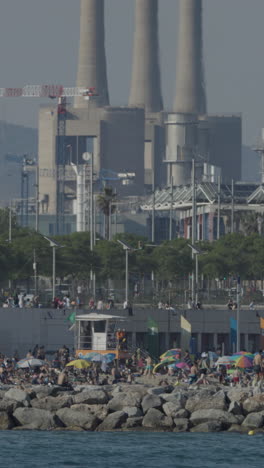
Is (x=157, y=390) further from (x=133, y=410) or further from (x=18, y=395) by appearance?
(x=18, y=395)

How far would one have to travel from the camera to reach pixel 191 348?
236ft

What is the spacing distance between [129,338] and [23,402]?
821 inches

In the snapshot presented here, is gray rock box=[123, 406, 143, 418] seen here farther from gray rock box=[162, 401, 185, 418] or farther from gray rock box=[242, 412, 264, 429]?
gray rock box=[242, 412, 264, 429]

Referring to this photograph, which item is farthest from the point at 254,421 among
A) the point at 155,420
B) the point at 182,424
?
the point at 155,420

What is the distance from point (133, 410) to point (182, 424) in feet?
6.29

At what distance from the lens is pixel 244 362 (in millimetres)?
60094

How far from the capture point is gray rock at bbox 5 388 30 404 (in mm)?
52625

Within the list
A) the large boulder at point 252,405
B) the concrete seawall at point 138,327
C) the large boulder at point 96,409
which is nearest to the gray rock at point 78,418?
the large boulder at point 96,409

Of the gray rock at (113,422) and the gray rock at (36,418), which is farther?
the gray rock at (36,418)

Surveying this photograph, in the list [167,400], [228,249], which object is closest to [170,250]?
[228,249]

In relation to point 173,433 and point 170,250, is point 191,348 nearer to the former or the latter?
point 173,433

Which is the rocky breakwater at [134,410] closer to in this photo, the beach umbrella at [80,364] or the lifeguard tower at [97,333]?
the beach umbrella at [80,364]

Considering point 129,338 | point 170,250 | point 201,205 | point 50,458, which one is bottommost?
point 50,458

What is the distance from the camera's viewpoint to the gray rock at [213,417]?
50.9 meters
